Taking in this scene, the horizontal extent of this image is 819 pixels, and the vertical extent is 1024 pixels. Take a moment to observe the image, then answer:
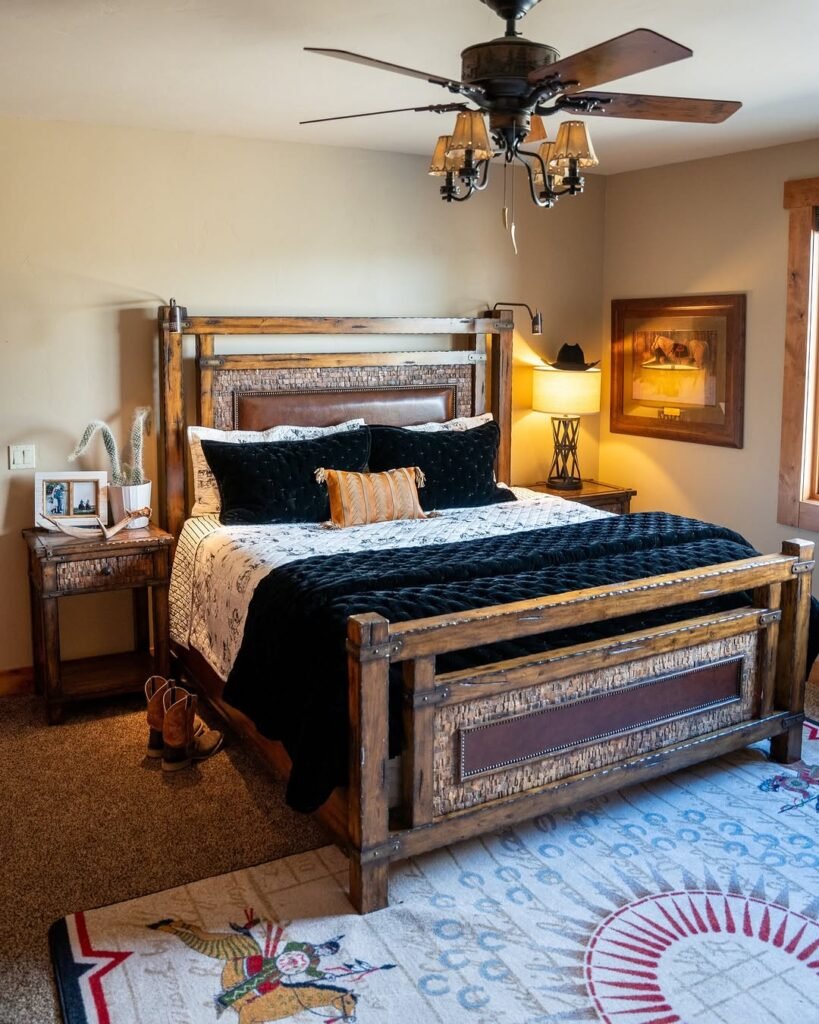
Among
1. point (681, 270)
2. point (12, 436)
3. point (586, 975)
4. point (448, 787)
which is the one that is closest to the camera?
point (586, 975)

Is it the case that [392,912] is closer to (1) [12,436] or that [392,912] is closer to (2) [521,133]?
(2) [521,133]

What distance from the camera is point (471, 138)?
244 centimetres

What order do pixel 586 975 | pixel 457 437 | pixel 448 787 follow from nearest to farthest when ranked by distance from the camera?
pixel 586 975, pixel 448 787, pixel 457 437

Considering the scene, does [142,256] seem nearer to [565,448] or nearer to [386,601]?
[386,601]

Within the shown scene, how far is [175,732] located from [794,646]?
6.94 feet

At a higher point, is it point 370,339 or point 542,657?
point 370,339

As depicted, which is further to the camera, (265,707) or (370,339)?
(370,339)

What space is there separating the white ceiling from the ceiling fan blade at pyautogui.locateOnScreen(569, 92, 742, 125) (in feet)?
0.87

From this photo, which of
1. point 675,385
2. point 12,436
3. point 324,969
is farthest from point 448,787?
point 675,385

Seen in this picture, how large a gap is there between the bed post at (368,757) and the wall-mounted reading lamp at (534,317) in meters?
2.71

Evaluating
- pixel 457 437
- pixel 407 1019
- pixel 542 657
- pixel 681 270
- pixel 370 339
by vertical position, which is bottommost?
pixel 407 1019

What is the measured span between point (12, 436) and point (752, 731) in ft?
9.84

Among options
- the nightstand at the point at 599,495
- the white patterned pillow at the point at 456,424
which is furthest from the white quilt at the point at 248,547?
the nightstand at the point at 599,495

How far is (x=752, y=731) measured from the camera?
10.6ft
